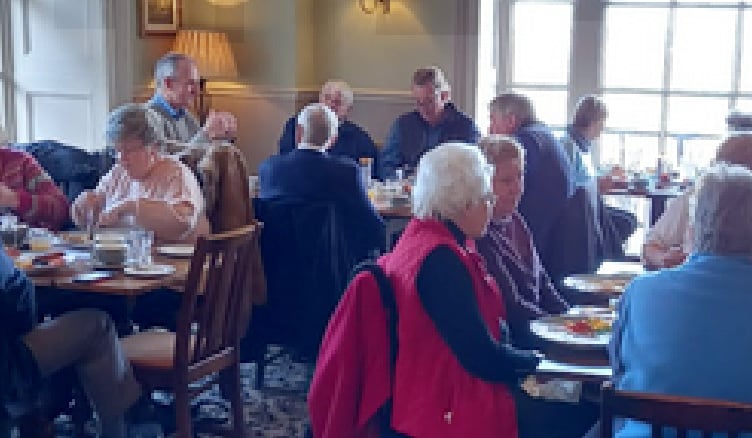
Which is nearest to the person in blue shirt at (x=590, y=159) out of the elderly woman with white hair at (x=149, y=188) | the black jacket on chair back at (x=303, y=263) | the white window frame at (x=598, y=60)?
the black jacket on chair back at (x=303, y=263)

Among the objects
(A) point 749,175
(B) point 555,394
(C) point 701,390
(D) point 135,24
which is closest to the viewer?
(C) point 701,390

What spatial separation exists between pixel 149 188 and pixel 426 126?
256cm

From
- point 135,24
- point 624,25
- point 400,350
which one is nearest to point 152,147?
point 400,350

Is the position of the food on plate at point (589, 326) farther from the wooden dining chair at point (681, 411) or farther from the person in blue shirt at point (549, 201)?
the person in blue shirt at point (549, 201)

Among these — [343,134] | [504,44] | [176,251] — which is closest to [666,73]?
[504,44]

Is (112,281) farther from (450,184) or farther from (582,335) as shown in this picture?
(582,335)

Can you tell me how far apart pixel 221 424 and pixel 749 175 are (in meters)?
2.35

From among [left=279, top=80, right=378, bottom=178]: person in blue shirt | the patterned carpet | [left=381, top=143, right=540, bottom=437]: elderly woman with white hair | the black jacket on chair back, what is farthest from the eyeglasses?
[left=279, top=80, right=378, bottom=178]: person in blue shirt

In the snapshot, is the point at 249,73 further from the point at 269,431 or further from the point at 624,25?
the point at 269,431

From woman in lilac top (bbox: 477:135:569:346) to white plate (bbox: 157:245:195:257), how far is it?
1153 millimetres

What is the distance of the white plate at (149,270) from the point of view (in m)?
3.37

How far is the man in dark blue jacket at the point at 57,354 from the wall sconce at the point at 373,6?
3.84 metres

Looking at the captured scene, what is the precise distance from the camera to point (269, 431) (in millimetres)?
4055

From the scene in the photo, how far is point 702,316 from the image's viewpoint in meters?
2.19
